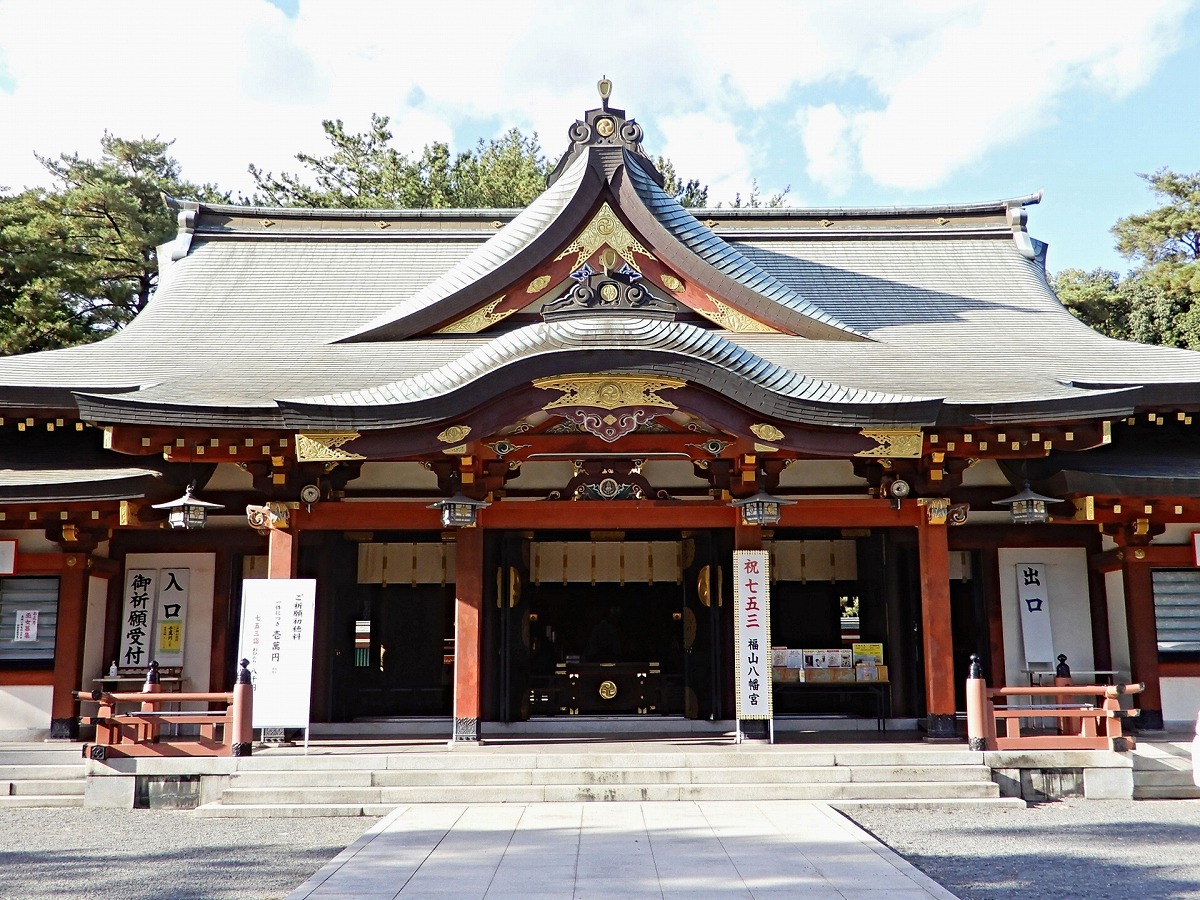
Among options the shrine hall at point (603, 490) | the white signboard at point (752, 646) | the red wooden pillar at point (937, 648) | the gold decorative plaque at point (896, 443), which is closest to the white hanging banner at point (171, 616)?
the shrine hall at point (603, 490)

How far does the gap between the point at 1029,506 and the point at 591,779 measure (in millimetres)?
4943

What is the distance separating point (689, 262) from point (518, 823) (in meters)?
6.20

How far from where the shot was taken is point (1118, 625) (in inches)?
436

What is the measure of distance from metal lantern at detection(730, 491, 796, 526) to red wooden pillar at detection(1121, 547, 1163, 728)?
13.3 ft

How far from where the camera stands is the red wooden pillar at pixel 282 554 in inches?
382

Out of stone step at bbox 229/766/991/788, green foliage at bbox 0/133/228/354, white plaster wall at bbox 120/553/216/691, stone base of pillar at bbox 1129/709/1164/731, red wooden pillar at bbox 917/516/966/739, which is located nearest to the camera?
stone step at bbox 229/766/991/788

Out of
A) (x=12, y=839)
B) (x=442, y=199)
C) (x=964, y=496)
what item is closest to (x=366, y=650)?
(x=12, y=839)

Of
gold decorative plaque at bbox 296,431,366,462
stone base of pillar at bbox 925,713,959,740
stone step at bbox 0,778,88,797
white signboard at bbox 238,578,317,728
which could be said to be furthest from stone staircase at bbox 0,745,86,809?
stone base of pillar at bbox 925,713,959,740

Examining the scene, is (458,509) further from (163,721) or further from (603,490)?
(163,721)

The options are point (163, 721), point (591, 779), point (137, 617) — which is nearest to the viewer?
point (591, 779)

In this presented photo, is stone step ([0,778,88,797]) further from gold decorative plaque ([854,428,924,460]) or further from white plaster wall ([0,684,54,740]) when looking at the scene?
gold decorative plaque ([854,428,924,460])

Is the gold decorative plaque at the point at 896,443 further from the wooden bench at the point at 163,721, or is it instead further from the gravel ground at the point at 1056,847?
the wooden bench at the point at 163,721

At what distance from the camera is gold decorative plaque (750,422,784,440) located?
9.27m

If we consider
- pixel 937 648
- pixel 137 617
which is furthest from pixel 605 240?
pixel 137 617
